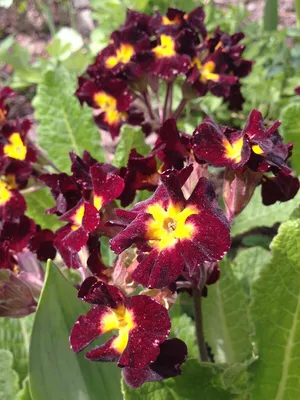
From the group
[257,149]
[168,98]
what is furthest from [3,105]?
[257,149]

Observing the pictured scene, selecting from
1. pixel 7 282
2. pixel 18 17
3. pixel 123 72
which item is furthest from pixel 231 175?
pixel 18 17

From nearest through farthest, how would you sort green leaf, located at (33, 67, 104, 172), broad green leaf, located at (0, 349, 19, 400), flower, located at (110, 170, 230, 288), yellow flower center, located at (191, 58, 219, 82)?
flower, located at (110, 170, 230, 288)
broad green leaf, located at (0, 349, 19, 400)
yellow flower center, located at (191, 58, 219, 82)
green leaf, located at (33, 67, 104, 172)

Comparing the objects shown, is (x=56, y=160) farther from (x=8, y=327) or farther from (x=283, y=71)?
(x=283, y=71)

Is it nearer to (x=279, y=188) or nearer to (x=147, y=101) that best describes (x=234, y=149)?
(x=279, y=188)

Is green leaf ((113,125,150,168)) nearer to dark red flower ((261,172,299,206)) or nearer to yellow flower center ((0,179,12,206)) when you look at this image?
yellow flower center ((0,179,12,206))

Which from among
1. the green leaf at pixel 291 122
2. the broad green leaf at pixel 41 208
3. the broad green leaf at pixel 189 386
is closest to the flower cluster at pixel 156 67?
the green leaf at pixel 291 122

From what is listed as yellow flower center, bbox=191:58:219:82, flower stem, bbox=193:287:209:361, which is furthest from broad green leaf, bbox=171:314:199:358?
yellow flower center, bbox=191:58:219:82
